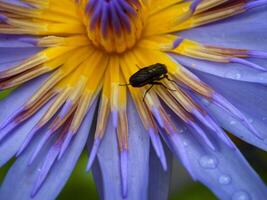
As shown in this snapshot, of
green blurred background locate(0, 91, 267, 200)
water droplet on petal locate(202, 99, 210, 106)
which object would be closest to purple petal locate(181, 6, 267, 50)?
water droplet on petal locate(202, 99, 210, 106)

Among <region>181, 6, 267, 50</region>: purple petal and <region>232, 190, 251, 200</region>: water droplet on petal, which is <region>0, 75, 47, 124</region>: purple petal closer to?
<region>181, 6, 267, 50</region>: purple petal

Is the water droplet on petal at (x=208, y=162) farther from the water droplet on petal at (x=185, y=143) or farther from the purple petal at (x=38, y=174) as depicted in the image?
the purple petal at (x=38, y=174)

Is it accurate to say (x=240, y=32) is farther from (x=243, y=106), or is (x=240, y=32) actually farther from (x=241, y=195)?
(x=241, y=195)

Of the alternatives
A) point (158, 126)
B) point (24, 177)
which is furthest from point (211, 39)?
point (24, 177)

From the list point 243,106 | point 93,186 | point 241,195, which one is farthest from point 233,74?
point 93,186

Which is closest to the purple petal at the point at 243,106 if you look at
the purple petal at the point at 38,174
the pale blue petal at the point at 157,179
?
the pale blue petal at the point at 157,179
